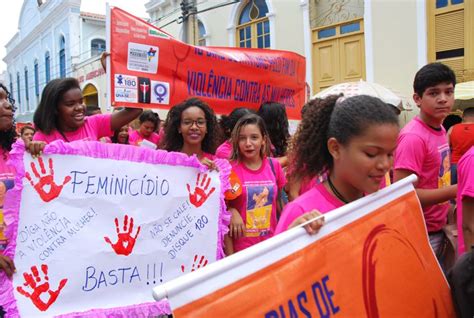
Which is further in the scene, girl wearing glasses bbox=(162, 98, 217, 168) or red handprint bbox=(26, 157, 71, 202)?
girl wearing glasses bbox=(162, 98, 217, 168)

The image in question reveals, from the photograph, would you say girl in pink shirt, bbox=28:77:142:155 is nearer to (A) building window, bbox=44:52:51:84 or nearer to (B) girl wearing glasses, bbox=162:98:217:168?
(B) girl wearing glasses, bbox=162:98:217:168

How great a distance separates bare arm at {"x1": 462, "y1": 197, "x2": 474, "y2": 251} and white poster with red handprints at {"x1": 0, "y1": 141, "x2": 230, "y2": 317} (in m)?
1.35

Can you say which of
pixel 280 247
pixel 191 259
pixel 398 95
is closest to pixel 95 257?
pixel 191 259

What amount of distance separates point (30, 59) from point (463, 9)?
1105 inches

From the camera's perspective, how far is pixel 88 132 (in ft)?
9.52

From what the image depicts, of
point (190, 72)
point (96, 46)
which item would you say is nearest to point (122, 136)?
point (190, 72)

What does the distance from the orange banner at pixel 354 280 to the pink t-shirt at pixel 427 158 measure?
1001 millimetres

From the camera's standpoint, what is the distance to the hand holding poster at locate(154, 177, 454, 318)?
1101mm

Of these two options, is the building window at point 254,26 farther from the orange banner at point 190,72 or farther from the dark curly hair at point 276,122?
the dark curly hair at point 276,122

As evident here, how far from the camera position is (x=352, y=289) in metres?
1.32

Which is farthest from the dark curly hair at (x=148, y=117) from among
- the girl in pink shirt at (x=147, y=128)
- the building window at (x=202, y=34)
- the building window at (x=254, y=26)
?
the building window at (x=202, y=34)

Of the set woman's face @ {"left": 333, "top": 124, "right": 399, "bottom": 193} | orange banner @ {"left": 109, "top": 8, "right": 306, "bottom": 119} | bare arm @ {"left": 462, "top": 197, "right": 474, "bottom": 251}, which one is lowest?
bare arm @ {"left": 462, "top": 197, "right": 474, "bottom": 251}

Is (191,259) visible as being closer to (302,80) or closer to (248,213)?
(248,213)

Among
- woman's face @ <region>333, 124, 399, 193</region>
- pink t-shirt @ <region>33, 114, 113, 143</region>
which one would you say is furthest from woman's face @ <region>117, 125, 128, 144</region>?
woman's face @ <region>333, 124, 399, 193</region>
